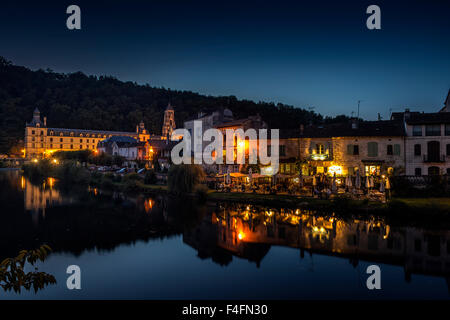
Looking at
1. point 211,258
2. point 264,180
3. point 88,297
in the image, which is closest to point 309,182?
point 264,180

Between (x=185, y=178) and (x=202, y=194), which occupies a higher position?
(x=185, y=178)

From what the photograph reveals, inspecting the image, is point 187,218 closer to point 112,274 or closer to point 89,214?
point 89,214

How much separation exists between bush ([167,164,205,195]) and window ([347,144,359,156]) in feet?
47.9

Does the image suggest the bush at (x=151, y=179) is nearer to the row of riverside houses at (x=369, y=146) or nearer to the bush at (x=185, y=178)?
the bush at (x=185, y=178)

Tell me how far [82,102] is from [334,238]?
146213 millimetres

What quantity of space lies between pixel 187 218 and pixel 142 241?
5.41 meters

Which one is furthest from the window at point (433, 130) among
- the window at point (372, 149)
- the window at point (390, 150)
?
the window at point (372, 149)

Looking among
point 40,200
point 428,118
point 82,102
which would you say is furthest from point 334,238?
point 82,102

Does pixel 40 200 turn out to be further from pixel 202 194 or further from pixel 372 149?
pixel 372 149

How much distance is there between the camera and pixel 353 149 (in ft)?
99.3

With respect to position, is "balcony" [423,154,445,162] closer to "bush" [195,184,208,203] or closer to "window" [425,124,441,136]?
"window" [425,124,441,136]

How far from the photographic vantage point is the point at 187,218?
2305 cm

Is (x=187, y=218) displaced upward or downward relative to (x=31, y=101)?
downward

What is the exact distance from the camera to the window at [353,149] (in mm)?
30141
